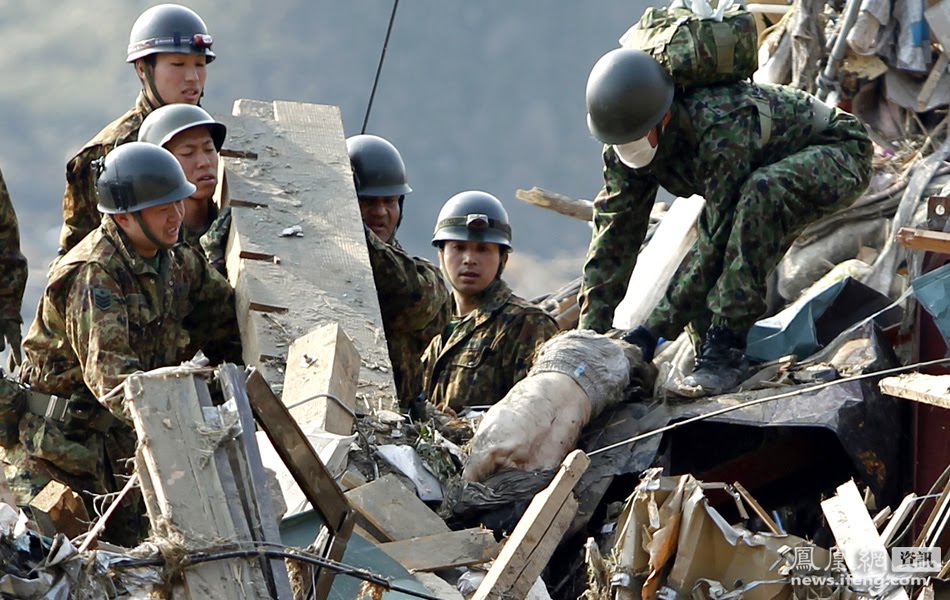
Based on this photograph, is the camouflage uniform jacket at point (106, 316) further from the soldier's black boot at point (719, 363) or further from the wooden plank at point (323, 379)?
the soldier's black boot at point (719, 363)

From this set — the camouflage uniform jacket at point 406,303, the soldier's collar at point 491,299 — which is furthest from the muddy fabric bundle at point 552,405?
the soldier's collar at point 491,299

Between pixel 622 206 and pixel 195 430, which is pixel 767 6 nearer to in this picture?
pixel 622 206

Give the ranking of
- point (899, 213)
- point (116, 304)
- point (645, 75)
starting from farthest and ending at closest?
point (899, 213)
point (645, 75)
point (116, 304)

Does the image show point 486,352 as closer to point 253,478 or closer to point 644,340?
point 644,340

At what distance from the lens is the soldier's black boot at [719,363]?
7262 mm

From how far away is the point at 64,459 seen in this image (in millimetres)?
6473

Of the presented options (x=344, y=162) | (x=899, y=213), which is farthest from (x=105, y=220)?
(x=899, y=213)

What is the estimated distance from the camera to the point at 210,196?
756 centimetres

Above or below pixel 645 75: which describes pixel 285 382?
below

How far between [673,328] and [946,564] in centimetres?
261

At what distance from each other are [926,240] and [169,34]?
3.68m

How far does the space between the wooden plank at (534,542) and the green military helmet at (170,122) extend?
9.40 feet

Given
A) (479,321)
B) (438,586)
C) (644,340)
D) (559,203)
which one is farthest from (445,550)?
(559,203)

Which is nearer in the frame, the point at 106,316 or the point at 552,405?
the point at 106,316
